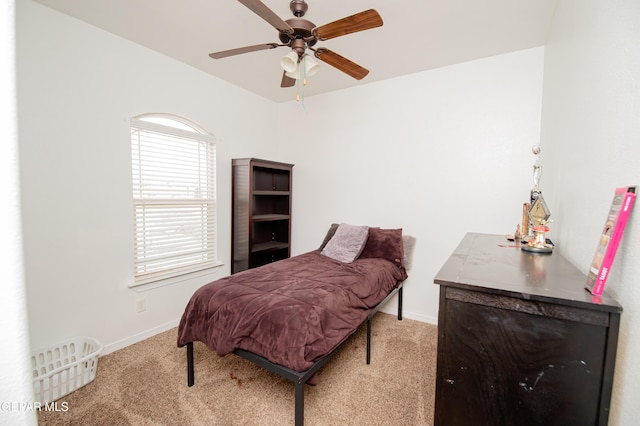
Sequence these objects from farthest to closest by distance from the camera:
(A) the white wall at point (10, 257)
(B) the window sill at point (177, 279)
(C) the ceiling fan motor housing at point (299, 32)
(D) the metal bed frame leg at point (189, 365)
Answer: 1. (B) the window sill at point (177, 279)
2. (D) the metal bed frame leg at point (189, 365)
3. (C) the ceiling fan motor housing at point (299, 32)
4. (A) the white wall at point (10, 257)

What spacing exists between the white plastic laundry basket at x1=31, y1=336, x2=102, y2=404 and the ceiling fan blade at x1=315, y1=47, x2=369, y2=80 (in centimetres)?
265

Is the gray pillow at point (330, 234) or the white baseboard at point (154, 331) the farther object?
the gray pillow at point (330, 234)

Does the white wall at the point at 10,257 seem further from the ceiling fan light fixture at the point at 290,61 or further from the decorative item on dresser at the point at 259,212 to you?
the decorative item on dresser at the point at 259,212

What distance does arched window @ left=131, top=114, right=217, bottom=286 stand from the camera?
2.56 meters

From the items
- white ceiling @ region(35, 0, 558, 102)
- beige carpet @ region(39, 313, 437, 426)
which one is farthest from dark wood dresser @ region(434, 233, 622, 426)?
white ceiling @ region(35, 0, 558, 102)

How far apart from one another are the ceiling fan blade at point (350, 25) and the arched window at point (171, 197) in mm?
1902

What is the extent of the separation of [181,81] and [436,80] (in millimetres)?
2703

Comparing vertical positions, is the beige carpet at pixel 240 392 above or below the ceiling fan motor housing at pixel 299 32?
below

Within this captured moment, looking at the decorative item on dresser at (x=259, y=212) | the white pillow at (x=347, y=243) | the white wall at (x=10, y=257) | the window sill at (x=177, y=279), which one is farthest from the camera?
the decorative item on dresser at (x=259, y=212)

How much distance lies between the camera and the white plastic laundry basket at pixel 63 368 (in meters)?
1.73

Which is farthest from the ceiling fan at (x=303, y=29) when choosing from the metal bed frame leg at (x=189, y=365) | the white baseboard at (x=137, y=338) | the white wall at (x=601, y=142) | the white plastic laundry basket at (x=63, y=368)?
the white baseboard at (x=137, y=338)

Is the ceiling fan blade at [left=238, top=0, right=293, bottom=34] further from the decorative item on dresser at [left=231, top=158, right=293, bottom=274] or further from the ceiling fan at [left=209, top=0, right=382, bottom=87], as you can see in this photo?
the decorative item on dresser at [left=231, top=158, right=293, bottom=274]

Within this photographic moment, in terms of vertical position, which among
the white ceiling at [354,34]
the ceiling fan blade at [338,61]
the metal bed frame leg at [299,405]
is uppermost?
the white ceiling at [354,34]

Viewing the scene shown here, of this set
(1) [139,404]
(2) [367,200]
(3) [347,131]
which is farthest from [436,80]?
(1) [139,404]
